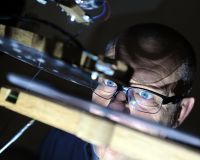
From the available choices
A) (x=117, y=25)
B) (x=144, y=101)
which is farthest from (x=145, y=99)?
(x=117, y=25)

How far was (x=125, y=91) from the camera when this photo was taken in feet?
2.37

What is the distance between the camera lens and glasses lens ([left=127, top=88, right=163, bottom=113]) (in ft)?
2.42

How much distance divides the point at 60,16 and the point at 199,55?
1.42 ft

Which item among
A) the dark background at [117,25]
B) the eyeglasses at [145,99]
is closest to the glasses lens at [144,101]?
the eyeglasses at [145,99]

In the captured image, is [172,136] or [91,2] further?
[91,2]

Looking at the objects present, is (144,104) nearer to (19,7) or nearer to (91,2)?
(91,2)

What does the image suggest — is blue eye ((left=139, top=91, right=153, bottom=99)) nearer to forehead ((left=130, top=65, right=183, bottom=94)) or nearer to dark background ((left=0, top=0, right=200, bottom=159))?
forehead ((left=130, top=65, right=183, bottom=94))

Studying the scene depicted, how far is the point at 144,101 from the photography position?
773mm

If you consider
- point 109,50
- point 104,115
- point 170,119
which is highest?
point 104,115

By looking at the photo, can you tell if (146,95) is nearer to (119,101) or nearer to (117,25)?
(119,101)

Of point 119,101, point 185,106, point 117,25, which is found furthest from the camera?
point 117,25

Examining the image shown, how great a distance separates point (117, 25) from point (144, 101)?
32 centimetres

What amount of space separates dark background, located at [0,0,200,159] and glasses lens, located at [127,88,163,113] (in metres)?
0.22

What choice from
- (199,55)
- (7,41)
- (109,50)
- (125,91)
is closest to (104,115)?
(7,41)
